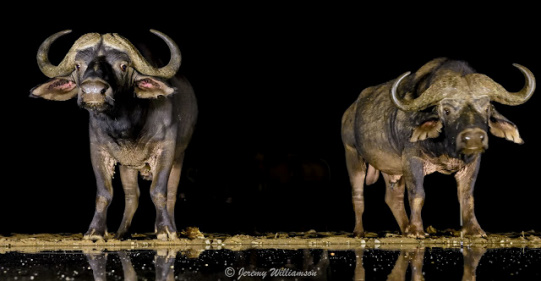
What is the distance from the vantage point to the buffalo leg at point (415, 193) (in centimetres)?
1219

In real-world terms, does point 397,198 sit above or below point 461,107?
below

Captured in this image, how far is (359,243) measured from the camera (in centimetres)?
1148

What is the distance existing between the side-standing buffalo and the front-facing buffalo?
2.72 metres

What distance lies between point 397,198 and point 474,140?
2.87 m

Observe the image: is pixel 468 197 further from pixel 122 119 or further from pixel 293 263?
pixel 293 263

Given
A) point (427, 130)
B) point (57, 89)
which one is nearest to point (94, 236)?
point (57, 89)

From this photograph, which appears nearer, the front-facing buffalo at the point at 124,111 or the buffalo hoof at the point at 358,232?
the front-facing buffalo at the point at 124,111

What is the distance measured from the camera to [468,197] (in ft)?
41.7

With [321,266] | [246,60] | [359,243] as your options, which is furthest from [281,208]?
[321,266]

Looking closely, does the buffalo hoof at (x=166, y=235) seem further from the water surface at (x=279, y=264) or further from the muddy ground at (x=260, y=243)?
the water surface at (x=279, y=264)

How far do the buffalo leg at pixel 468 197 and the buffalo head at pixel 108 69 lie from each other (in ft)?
12.2

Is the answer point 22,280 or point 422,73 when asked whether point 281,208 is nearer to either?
point 422,73

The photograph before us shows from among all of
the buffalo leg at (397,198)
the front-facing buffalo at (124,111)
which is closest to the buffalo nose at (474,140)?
the buffalo leg at (397,198)

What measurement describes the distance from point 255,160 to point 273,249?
938 centimetres
